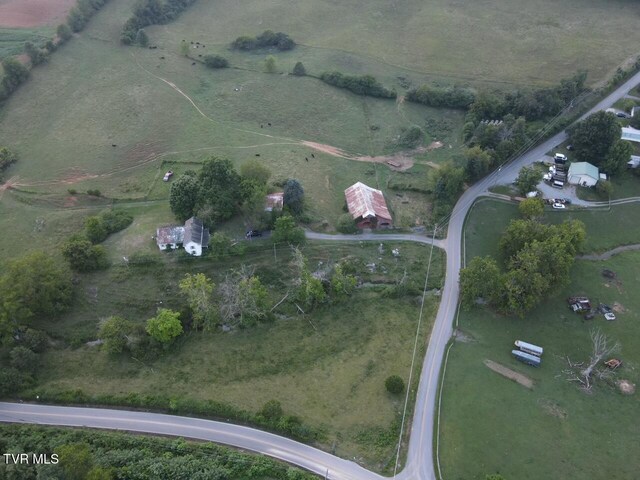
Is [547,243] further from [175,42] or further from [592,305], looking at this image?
[175,42]

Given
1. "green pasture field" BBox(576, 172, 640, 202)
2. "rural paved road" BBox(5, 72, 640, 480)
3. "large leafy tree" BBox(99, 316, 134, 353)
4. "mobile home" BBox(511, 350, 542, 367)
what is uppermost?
"green pasture field" BBox(576, 172, 640, 202)

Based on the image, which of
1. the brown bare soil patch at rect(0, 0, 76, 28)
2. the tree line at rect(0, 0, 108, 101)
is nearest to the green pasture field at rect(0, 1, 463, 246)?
the tree line at rect(0, 0, 108, 101)

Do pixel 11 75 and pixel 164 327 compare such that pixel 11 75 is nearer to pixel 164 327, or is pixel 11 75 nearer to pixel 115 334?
pixel 115 334

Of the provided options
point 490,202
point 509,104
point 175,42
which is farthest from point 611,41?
point 175,42

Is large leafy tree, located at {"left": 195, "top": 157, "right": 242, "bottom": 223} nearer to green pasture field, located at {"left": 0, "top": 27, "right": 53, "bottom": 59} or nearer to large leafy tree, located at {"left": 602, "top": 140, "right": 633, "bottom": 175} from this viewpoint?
large leafy tree, located at {"left": 602, "top": 140, "right": 633, "bottom": 175}

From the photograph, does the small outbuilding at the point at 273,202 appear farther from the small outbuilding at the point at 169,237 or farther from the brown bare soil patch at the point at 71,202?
the brown bare soil patch at the point at 71,202

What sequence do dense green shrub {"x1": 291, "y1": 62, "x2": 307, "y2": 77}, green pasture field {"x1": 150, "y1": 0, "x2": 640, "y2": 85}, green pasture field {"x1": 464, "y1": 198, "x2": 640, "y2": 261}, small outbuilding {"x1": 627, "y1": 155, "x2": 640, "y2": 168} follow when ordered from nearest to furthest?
1. green pasture field {"x1": 464, "y1": 198, "x2": 640, "y2": 261}
2. small outbuilding {"x1": 627, "y1": 155, "x2": 640, "y2": 168}
3. dense green shrub {"x1": 291, "y1": 62, "x2": 307, "y2": 77}
4. green pasture field {"x1": 150, "y1": 0, "x2": 640, "y2": 85}
